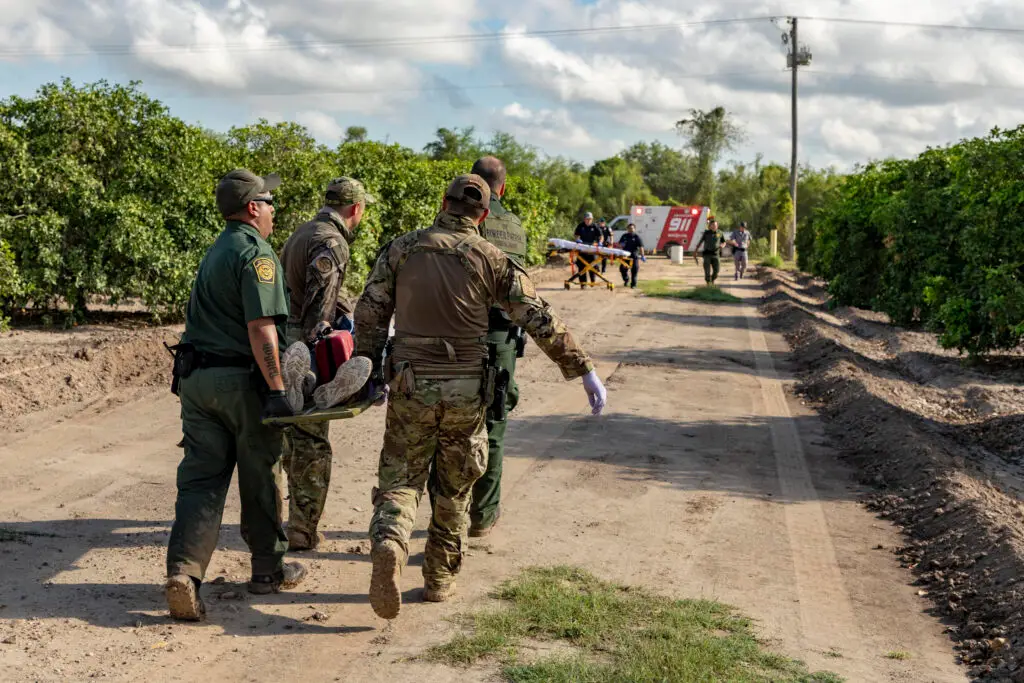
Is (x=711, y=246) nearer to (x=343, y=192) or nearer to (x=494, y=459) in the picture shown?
(x=494, y=459)

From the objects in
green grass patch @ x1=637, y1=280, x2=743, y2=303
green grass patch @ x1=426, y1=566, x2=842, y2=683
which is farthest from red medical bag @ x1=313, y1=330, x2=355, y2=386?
green grass patch @ x1=637, y1=280, x2=743, y2=303

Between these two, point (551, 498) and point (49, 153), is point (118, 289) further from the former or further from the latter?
point (551, 498)

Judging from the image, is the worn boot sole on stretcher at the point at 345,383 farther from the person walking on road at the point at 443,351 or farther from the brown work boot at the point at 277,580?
the brown work boot at the point at 277,580

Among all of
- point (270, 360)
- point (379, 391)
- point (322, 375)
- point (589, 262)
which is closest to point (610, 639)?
point (379, 391)

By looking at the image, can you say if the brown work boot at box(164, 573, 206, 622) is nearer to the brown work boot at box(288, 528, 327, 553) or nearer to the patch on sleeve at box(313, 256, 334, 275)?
the brown work boot at box(288, 528, 327, 553)

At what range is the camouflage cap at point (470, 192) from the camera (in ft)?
16.4

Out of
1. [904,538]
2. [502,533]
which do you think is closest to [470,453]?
[502,533]

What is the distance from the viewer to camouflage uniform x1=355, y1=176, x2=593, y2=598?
16.0ft

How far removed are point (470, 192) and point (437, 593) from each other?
2.00 meters

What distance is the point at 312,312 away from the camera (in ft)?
18.2

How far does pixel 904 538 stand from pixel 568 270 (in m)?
27.1

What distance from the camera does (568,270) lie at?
110 feet

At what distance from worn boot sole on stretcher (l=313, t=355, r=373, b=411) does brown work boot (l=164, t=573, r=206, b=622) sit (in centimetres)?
A: 100

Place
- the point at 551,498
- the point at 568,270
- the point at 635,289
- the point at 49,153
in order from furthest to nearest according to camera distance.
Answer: the point at 568,270, the point at 635,289, the point at 49,153, the point at 551,498
